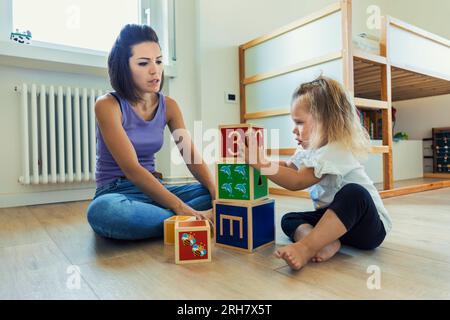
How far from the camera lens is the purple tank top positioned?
958 millimetres

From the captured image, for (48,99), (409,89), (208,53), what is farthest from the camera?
(409,89)

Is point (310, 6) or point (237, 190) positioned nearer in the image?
point (237, 190)

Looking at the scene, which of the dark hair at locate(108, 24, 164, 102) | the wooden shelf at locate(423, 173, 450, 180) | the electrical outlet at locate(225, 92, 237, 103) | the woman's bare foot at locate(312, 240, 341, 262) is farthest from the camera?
the wooden shelf at locate(423, 173, 450, 180)

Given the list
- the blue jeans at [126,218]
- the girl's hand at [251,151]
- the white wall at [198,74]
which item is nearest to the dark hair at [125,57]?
the blue jeans at [126,218]

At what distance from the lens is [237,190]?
0.77 metres

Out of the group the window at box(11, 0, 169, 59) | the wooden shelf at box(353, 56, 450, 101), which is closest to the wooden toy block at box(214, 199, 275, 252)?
the wooden shelf at box(353, 56, 450, 101)

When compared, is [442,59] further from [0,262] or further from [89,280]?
[0,262]

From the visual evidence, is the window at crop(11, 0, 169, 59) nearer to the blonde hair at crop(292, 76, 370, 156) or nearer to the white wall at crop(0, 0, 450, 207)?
the white wall at crop(0, 0, 450, 207)

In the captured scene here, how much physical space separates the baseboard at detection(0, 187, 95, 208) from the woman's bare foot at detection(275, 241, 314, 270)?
1.28 metres

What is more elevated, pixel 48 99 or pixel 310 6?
pixel 310 6

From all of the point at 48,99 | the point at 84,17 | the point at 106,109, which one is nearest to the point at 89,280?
the point at 106,109

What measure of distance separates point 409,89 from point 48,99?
2210mm

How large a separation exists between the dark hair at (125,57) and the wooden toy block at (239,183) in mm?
380
